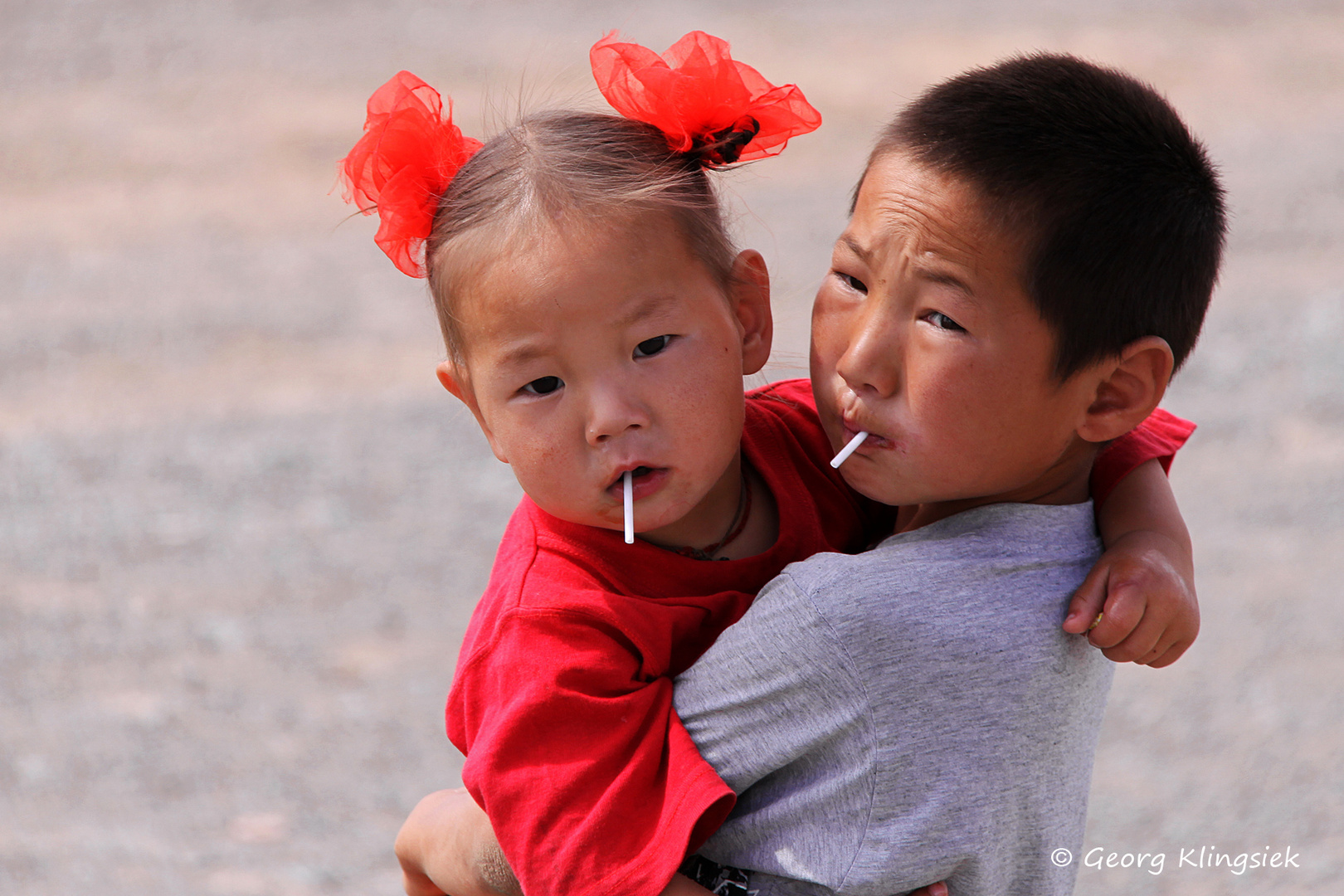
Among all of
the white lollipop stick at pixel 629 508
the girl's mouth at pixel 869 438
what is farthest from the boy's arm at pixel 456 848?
the girl's mouth at pixel 869 438

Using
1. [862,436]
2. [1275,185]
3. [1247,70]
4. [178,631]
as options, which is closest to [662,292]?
[862,436]

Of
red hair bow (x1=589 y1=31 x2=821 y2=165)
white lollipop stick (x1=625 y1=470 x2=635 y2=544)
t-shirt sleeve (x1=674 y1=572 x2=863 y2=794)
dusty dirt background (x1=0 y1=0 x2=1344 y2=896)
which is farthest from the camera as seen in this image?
dusty dirt background (x1=0 y1=0 x2=1344 y2=896)

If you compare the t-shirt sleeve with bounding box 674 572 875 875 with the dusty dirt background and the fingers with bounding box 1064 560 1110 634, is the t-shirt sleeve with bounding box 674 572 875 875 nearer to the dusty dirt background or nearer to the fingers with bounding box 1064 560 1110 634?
the fingers with bounding box 1064 560 1110 634

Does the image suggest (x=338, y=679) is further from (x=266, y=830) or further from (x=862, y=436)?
(x=862, y=436)

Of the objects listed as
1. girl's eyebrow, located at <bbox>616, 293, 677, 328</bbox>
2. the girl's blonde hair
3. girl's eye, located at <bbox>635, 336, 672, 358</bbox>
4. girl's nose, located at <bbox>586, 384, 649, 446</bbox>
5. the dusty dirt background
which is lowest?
the dusty dirt background

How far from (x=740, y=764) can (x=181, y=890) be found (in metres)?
2.86

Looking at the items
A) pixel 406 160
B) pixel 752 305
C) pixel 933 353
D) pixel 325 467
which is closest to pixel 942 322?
pixel 933 353

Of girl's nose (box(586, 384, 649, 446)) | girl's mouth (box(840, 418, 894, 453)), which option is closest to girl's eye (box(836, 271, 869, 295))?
girl's mouth (box(840, 418, 894, 453))

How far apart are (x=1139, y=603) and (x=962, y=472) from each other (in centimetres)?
22

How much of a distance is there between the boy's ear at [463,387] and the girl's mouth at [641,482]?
139mm

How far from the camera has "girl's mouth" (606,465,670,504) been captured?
140 centimetres

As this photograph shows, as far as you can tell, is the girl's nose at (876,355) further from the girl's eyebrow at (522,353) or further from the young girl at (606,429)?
the girl's eyebrow at (522,353)

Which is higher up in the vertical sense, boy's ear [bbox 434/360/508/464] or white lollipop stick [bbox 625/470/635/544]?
boy's ear [bbox 434/360/508/464]

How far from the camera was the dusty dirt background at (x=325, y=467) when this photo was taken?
12.7 feet
